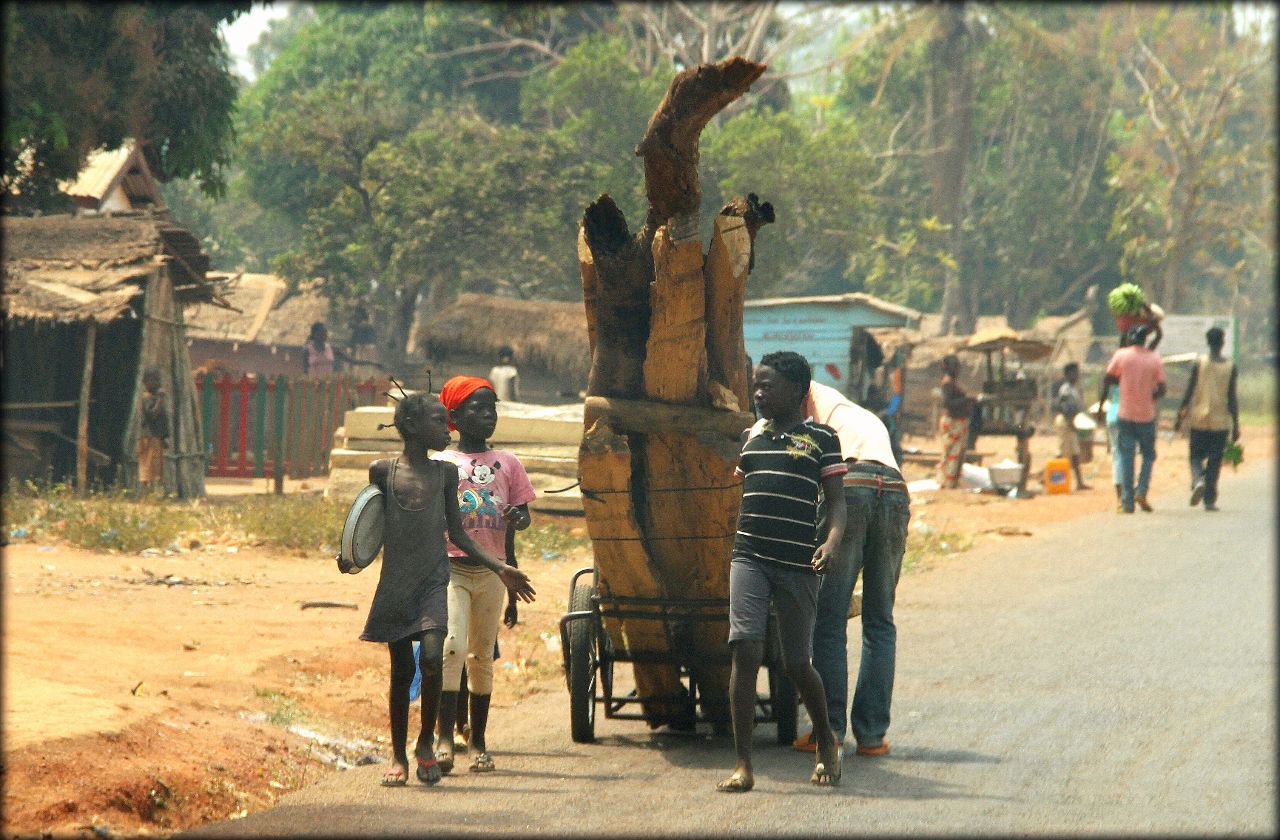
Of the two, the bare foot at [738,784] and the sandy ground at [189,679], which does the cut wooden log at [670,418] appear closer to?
the bare foot at [738,784]

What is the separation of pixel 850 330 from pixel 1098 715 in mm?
16306

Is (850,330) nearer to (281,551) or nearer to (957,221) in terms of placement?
(281,551)

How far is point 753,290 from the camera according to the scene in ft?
116

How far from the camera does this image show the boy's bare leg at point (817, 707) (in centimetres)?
607

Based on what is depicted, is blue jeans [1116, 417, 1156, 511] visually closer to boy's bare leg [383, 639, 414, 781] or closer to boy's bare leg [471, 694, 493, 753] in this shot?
boy's bare leg [471, 694, 493, 753]

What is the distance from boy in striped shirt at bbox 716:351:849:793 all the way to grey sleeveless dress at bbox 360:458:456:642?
122cm

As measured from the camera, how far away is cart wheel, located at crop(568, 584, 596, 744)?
22.7ft

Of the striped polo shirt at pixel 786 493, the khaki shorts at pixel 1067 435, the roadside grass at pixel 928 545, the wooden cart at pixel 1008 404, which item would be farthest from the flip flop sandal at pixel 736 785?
the khaki shorts at pixel 1067 435

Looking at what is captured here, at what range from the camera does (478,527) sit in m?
Answer: 6.69

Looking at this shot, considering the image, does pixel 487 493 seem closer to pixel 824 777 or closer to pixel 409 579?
pixel 409 579

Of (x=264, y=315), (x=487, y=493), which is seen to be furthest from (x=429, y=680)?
(x=264, y=315)

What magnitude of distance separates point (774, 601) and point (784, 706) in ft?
3.07

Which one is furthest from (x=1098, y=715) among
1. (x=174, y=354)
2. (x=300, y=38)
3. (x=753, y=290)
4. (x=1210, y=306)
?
(x=1210, y=306)

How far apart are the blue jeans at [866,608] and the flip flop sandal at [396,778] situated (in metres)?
1.91
